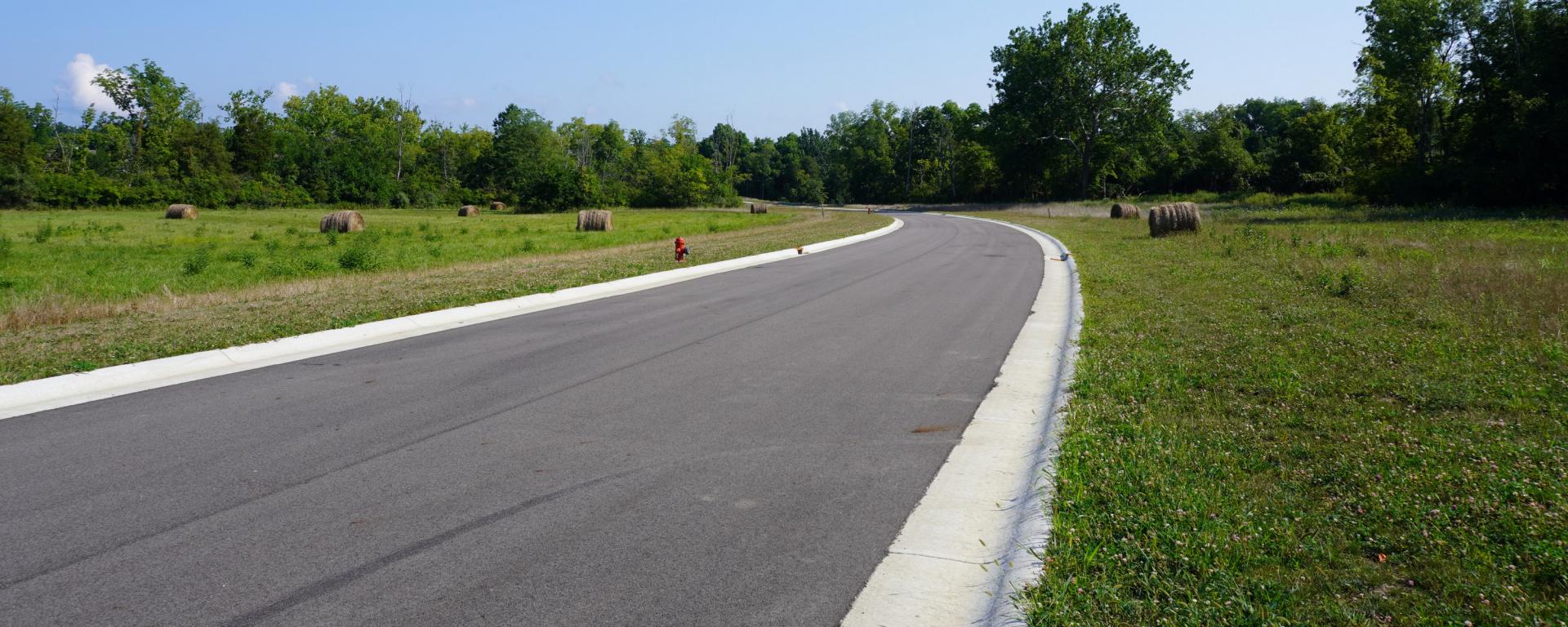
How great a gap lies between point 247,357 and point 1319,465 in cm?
916

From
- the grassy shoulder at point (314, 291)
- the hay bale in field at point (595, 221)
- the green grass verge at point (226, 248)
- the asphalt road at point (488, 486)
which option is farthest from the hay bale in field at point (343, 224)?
the asphalt road at point (488, 486)

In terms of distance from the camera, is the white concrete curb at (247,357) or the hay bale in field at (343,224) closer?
the white concrete curb at (247,357)

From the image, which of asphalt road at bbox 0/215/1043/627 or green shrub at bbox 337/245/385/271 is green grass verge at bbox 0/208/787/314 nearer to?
green shrub at bbox 337/245/385/271

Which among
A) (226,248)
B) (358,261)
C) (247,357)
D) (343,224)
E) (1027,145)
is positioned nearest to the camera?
(247,357)

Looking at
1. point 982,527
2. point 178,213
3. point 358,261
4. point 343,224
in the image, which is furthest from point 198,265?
point 178,213

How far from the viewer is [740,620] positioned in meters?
3.23

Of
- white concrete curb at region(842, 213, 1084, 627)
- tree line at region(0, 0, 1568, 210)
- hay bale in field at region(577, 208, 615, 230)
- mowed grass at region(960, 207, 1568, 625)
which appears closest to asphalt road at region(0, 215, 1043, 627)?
white concrete curb at region(842, 213, 1084, 627)

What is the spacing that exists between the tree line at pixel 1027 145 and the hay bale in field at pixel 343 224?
94.9 feet

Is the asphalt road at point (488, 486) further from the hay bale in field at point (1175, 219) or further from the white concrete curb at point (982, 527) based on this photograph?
the hay bale in field at point (1175, 219)

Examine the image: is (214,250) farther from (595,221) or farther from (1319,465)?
(1319,465)

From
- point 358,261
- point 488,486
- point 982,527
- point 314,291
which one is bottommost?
point 982,527

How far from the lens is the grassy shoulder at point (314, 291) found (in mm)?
8805

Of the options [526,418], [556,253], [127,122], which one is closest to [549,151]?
[127,122]

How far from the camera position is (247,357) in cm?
833
